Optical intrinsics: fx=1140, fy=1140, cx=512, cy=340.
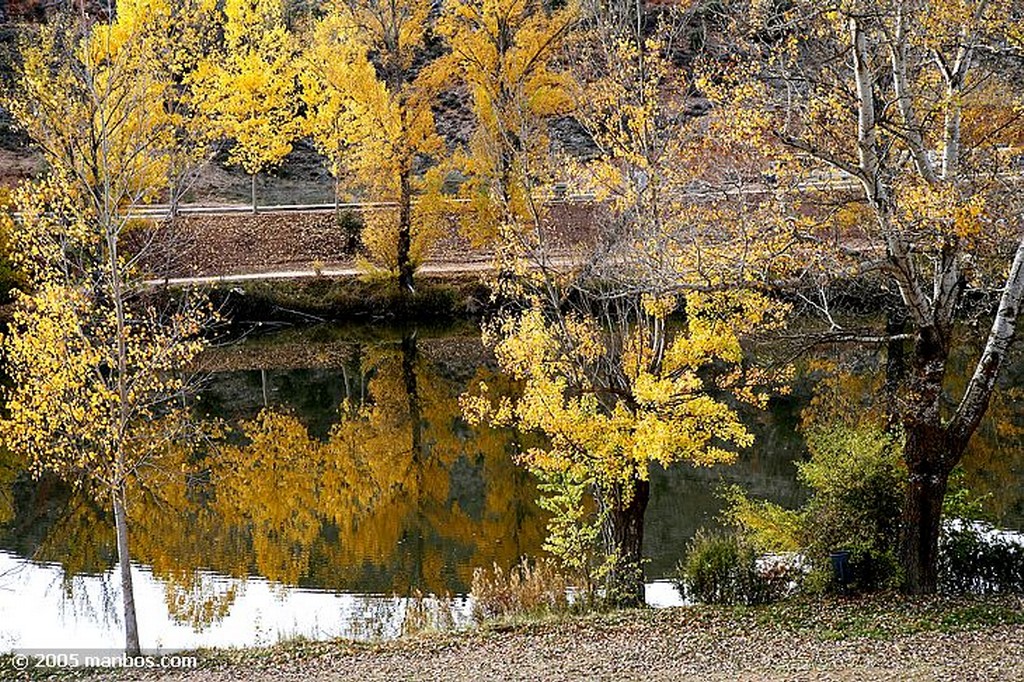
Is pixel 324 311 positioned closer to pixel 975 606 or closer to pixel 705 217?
pixel 705 217

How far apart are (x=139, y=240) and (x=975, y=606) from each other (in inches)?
1255

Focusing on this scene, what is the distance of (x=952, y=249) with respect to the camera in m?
12.1

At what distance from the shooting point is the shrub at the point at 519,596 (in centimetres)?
1445

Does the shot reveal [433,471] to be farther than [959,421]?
Yes

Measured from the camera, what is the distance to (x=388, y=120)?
34.2 m

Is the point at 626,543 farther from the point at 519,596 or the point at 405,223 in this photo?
the point at 405,223

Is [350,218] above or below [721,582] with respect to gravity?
above

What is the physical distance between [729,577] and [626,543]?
1.54 m

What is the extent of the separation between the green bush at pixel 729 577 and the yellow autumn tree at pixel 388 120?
22.5m

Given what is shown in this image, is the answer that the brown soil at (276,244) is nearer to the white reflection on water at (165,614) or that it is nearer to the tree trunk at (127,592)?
the white reflection on water at (165,614)

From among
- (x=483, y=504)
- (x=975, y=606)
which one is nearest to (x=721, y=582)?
(x=975, y=606)

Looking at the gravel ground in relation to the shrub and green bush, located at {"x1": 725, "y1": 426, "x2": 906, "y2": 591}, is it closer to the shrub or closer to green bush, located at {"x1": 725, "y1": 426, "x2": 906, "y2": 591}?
the shrub

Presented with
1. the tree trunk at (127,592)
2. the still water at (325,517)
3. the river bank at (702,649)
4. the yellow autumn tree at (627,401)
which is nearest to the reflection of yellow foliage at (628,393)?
the yellow autumn tree at (627,401)

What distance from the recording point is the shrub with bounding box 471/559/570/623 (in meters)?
14.5
